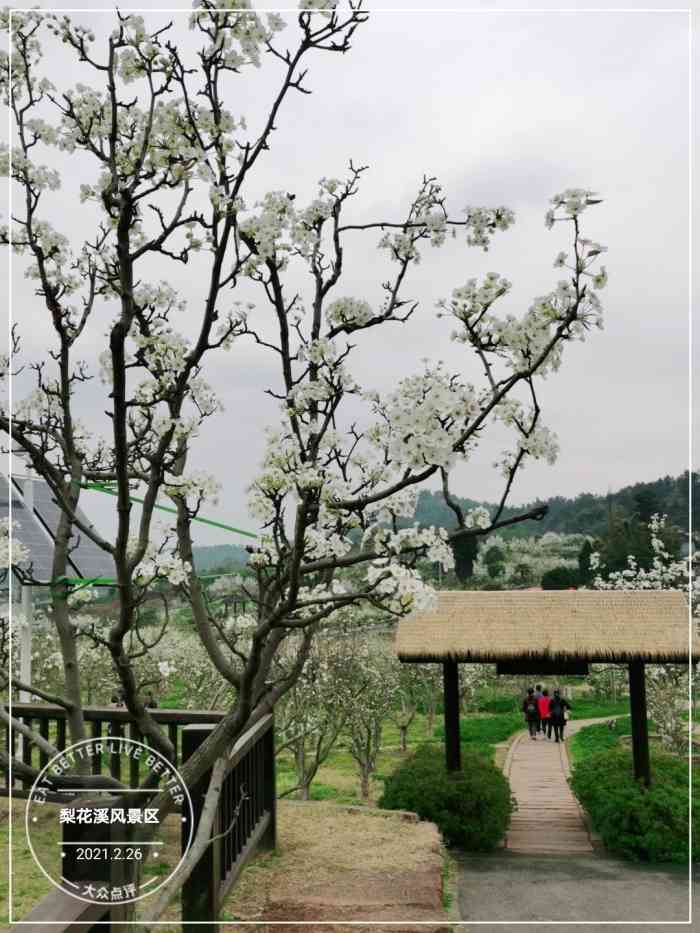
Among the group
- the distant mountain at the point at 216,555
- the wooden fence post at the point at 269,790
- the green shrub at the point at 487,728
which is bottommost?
the green shrub at the point at 487,728

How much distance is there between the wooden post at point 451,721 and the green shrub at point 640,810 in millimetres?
971

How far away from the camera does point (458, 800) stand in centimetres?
549

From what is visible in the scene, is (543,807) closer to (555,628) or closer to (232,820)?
(555,628)

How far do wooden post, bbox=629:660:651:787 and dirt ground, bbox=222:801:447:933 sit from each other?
66.0 inches

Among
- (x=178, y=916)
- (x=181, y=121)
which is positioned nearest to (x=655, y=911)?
(x=178, y=916)

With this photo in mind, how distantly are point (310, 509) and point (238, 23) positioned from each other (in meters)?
1.41

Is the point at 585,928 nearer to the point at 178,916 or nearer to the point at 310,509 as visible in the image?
the point at 178,916

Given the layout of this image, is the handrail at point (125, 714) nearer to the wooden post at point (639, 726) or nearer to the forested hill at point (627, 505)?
the wooden post at point (639, 726)

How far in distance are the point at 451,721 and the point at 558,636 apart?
3.11 ft

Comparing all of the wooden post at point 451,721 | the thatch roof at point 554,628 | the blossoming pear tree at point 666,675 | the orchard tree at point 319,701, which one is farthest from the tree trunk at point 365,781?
the thatch roof at point 554,628

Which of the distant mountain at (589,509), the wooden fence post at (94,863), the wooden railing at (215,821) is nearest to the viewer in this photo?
the wooden railing at (215,821)

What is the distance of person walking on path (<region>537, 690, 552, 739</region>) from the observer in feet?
35.9

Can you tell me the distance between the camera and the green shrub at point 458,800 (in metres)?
5.37

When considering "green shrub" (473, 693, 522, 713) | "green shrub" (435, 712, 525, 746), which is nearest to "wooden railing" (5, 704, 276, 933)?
"green shrub" (435, 712, 525, 746)
